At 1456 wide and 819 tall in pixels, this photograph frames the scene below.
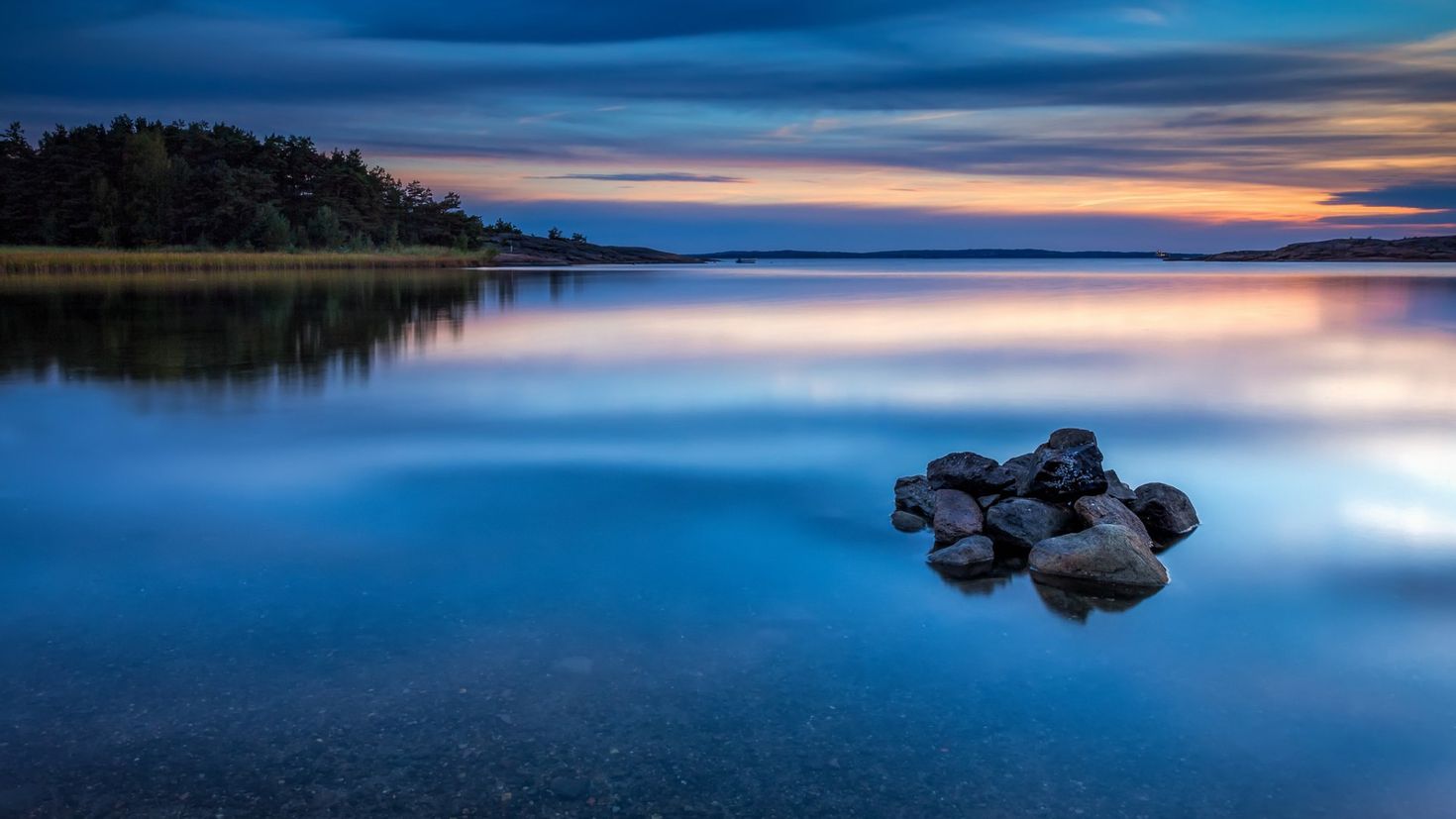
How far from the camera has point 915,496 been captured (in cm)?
971

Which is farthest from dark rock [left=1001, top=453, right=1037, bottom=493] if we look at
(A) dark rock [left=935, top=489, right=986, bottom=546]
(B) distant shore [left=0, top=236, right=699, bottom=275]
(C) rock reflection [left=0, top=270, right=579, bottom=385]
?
(B) distant shore [left=0, top=236, right=699, bottom=275]

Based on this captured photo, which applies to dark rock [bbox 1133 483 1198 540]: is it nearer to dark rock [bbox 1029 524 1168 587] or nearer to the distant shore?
dark rock [bbox 1029 524 1168 587]

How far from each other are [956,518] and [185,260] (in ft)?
213

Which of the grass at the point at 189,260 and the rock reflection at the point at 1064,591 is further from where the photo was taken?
the grass at the point at 189,260

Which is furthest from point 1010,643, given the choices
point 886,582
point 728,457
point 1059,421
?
point 1059,421

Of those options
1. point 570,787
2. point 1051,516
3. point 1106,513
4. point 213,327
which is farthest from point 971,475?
point 213,327

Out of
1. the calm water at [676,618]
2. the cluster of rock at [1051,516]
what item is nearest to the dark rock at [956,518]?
the cluster of rock at [1051,516]

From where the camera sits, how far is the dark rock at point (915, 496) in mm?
9531

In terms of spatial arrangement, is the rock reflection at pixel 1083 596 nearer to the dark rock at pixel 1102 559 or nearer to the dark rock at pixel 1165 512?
the dark rock at pixel 1102 559

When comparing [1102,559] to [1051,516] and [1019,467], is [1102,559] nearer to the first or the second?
[1051,516]

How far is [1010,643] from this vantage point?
658 centimetres

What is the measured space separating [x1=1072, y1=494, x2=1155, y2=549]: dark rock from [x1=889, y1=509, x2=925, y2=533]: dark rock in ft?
4.47

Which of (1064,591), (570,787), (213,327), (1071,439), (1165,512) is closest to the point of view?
(570,787)

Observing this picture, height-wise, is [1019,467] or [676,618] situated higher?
[1019,467]
